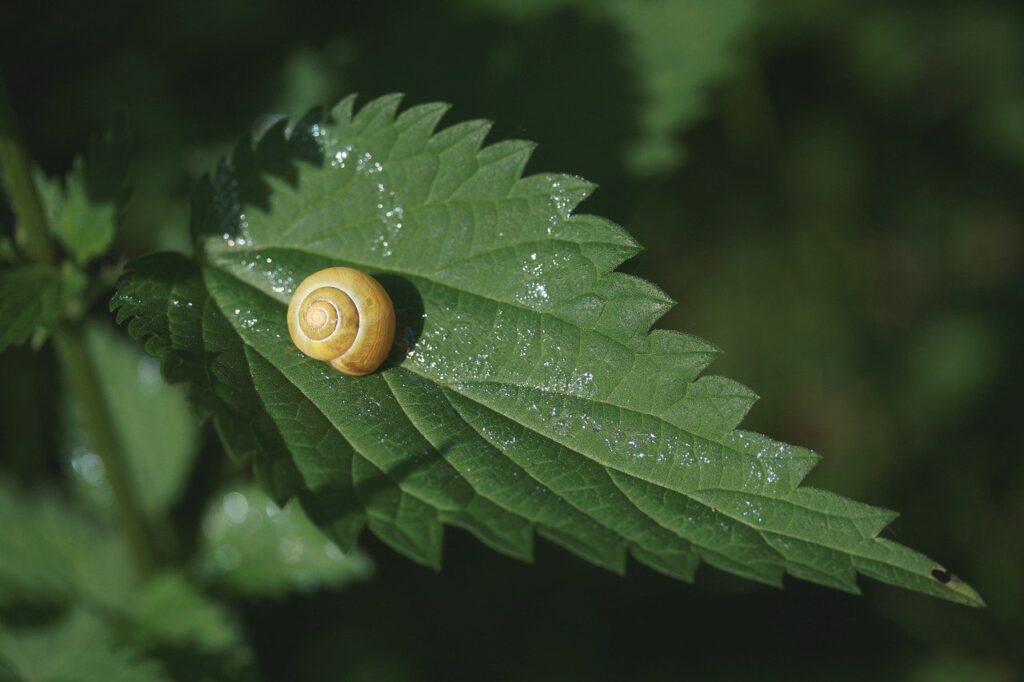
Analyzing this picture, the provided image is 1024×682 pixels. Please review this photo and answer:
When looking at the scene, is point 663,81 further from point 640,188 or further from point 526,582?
point 526,582

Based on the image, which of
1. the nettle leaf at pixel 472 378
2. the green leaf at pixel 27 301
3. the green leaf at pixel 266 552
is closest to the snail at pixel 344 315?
the nettle leaf at pixel 472 378

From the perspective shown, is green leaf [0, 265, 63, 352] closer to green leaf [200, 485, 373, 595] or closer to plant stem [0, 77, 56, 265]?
plant stem [0, 77, 56, 265]

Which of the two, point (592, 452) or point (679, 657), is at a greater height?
point (592, 452)

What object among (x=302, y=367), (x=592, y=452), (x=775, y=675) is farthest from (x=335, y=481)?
(x=775, y=675)

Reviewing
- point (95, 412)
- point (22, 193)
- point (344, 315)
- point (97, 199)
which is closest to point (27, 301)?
point (22, 193)

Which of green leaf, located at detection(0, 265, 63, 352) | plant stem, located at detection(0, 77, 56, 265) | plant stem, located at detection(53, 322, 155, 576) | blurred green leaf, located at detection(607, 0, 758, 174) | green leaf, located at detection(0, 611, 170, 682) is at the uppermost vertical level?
blurred green leaf, located at detection(607, 0, 758, 174)

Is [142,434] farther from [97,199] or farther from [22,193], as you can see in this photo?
[22,193]

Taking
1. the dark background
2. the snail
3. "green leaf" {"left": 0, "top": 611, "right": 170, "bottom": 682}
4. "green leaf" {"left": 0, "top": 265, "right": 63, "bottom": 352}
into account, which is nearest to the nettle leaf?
the snail
